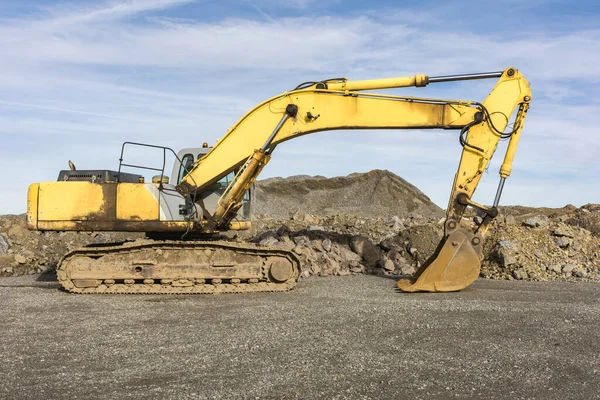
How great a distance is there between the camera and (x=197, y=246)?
11.8 m

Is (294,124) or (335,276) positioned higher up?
(294,124)

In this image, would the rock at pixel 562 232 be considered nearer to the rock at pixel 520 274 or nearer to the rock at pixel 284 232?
the rock at pixel 520 274

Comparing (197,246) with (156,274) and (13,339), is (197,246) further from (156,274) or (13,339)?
(13,339)

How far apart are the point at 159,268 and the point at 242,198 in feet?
6.99

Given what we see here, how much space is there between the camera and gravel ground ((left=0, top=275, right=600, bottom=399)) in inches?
232

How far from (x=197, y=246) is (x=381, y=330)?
15.8ft

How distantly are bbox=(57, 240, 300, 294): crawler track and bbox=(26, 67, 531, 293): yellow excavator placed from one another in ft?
0.06

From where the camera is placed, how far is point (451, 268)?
1171 centimetres

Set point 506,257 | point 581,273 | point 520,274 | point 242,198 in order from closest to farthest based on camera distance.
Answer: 1. point 242,198
2. point 520,274
3. point 506,257
4. point 581,273

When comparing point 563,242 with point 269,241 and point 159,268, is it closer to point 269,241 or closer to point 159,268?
point 269,241

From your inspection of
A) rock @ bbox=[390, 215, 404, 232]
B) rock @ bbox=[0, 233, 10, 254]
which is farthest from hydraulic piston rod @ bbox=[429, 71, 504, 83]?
rock @ bbox=[0, 233, 10, 254]

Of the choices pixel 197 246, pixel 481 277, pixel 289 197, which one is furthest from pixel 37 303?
pixel 289 197

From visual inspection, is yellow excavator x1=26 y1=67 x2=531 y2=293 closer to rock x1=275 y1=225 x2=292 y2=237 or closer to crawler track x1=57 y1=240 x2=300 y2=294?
crawler track x1=57 y1=240 x2=300 y2=294

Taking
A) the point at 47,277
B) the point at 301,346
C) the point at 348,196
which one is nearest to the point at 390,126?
the point at 301,346
